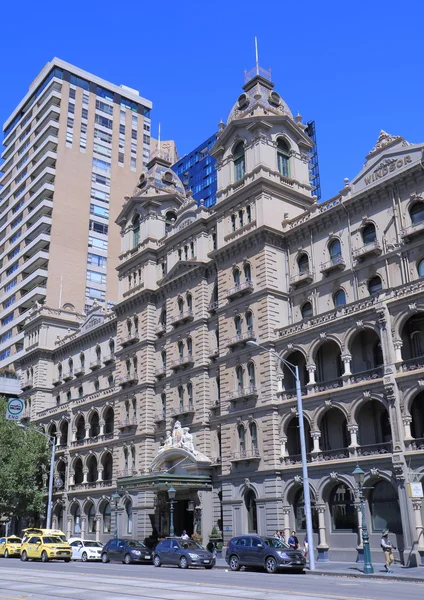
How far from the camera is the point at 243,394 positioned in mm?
43906

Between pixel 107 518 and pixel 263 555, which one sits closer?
pixel 263 555

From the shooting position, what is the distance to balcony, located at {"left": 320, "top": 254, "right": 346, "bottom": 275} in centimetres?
4216

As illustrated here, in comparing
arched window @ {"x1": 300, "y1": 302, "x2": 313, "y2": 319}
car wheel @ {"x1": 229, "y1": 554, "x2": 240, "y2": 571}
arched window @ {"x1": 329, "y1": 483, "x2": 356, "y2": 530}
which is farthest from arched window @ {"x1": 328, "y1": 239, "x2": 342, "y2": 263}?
car wheel @ {"x1": 229, "y1": 554, "x2": 240, "y2": 571}

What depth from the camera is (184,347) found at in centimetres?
5253

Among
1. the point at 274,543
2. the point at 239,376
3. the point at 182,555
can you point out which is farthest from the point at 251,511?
the point at 274,543

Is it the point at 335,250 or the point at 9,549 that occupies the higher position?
the point at 335,250

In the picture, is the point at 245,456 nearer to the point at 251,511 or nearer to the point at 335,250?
the point at 251,511

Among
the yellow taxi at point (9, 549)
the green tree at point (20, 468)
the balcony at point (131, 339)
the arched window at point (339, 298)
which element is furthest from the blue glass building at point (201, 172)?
the yellow taxi at point (9, 549)

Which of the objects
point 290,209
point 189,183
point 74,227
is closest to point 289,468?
point 290,209

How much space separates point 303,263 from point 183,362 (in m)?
12.7

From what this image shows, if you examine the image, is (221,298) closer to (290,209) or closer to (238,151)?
(290,209)

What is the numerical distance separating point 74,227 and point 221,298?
2064 inches

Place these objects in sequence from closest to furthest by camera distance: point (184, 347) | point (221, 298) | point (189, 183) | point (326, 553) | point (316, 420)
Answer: point (326, 553), point (316, 420), point (221, 298), point (184, 347), point (189, 183)

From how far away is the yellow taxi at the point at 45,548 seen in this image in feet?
126
